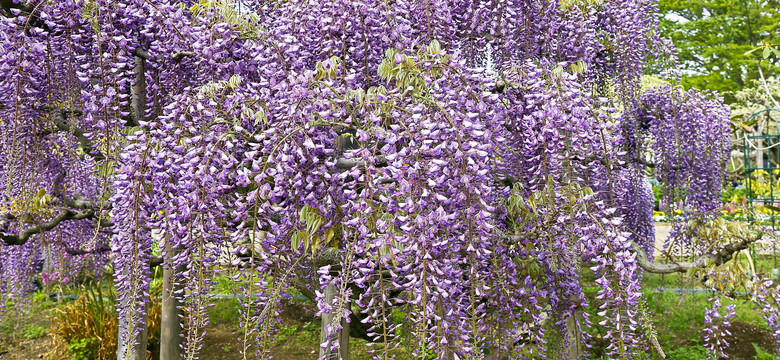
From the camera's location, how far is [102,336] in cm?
436

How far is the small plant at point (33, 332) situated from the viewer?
210 inches

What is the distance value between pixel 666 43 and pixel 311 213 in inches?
131

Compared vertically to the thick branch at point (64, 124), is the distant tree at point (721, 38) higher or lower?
higher

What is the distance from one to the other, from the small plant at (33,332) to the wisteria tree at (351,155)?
291 cm

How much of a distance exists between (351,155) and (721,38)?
18.3m

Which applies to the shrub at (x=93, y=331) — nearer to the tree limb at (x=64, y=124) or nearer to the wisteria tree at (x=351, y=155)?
the wisteria tree at (x=351, y=155)

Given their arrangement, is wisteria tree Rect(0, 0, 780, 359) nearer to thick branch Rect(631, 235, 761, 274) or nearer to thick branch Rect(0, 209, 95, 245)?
thick branch Rect(631, 235, 761, 274)

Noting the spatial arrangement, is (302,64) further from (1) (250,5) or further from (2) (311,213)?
(1) (250,5)

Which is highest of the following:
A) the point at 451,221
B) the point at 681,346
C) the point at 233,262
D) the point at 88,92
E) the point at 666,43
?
the point at 666,43

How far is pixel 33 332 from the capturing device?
17.7 ft

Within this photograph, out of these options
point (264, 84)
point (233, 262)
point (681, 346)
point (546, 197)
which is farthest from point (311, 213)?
point (681, 346)

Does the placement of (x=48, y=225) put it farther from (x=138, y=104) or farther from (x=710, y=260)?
(x=710, y=260)

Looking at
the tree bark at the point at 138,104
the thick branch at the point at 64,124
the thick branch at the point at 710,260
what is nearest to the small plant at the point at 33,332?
the tree bark at the point at 138,104

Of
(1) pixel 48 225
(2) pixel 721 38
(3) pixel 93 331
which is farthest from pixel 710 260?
(2) pixel 721 38
